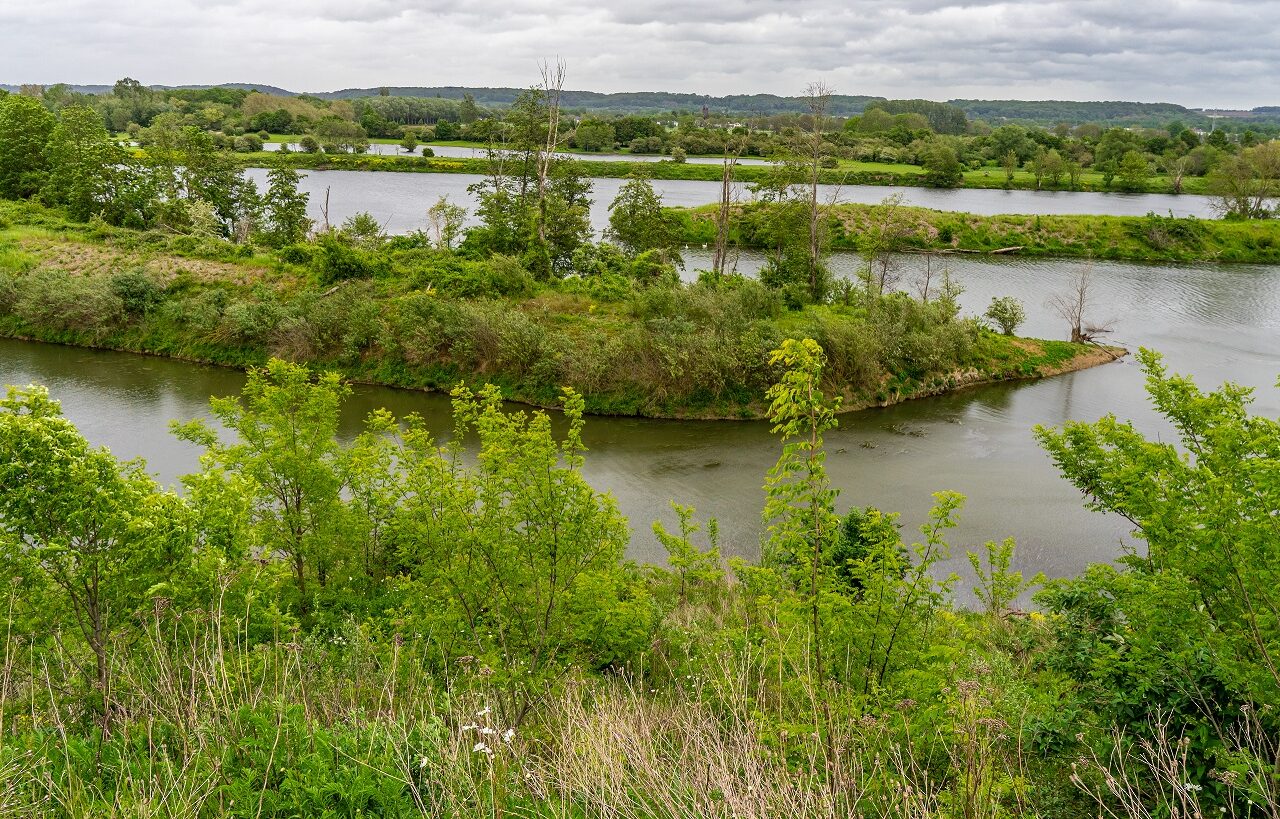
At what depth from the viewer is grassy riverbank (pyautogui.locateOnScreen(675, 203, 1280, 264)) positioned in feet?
191

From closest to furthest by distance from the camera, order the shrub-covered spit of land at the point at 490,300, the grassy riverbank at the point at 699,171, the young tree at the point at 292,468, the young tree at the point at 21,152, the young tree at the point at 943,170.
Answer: the young tree at the point at 292,468, the shrub-covered spit of land at the point at 490,300, the young tree at the point at 21,152, the young tree at the point at 943,170, the grassy riverbank at the point at 699,171

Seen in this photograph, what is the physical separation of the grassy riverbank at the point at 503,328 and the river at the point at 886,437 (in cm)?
106

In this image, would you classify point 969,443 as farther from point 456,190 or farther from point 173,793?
point 456,190

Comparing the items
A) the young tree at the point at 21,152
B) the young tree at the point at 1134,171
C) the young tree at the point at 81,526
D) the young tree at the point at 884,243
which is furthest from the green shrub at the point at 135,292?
the young tree at the point at 1134,171

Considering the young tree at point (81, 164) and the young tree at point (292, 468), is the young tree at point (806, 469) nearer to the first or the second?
the young tree at point (292, 468)

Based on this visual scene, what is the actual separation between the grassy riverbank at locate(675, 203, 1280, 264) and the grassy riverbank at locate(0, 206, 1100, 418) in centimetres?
2706

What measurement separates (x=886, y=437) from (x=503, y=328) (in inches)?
547

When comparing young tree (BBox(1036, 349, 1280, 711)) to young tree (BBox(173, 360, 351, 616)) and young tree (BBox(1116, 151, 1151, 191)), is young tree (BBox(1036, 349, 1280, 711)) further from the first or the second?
young tree (BBox(1116, 151, 1151, 191))

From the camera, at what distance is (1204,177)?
296ft

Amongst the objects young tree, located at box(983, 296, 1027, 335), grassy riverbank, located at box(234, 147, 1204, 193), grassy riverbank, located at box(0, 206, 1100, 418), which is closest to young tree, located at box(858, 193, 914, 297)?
young tree, located at box(983, 296, 1027, 335)

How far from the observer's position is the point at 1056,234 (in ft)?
198

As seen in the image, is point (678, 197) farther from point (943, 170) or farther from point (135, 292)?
point (135, 292)

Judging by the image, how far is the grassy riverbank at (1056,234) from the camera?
191 feet

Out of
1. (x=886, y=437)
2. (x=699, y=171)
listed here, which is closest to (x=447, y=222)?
(x=886, y=437)
